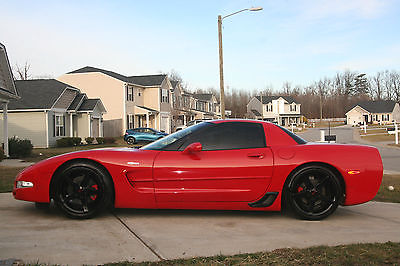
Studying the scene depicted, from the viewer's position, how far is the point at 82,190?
4.77 m

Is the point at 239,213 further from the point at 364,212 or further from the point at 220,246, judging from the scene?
the point at 364,212

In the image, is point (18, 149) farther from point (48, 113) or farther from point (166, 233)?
point (166, 233)

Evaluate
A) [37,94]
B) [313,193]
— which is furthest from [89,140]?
[313,193]

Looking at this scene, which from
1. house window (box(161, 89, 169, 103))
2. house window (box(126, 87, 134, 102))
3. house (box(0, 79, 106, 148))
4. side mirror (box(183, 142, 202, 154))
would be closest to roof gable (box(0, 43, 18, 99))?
house (box(0, 79, 106, 148))

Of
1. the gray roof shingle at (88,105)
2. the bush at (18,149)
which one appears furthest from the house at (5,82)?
the gray roof shingle at (88,105)

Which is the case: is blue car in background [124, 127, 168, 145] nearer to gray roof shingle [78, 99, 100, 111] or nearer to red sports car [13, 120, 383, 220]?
gray roof shingle [78, 99, 100, 111]

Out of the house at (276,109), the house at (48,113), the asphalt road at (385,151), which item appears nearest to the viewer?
the asphalt road at (385,151)

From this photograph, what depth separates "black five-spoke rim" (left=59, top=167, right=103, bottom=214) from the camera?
4738 mm

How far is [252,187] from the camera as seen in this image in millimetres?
4754

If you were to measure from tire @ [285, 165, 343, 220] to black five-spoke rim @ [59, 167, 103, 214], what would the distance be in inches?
95.2

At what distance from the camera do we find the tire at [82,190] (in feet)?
15.5

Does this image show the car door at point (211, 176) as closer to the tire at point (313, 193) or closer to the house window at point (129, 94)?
the tire at point (313, 193)

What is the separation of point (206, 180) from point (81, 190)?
1.59 m

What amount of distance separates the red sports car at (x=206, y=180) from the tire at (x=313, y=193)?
0.01 m
